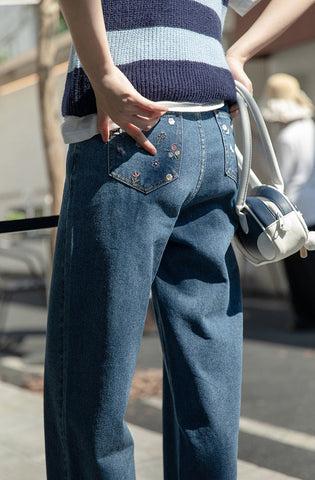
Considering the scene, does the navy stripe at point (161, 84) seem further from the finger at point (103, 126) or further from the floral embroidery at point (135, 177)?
the floral embroidery at point (135, 177)

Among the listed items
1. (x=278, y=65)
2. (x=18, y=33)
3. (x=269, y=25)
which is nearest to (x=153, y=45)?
(x=269, y=25)

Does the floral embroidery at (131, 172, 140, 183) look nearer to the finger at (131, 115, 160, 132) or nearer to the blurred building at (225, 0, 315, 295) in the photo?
the finger at (131, 115, 160, 132)

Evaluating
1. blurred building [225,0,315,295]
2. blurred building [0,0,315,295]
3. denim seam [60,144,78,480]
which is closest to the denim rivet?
denim seam [60,144,78,480]

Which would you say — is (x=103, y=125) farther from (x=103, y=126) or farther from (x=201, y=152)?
(x=201, y=152)

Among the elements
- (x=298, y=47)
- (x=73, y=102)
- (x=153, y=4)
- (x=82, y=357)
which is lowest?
(x=82, y=357)

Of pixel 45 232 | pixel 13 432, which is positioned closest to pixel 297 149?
pixel 45 232

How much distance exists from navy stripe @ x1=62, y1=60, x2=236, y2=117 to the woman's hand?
1.7 inches

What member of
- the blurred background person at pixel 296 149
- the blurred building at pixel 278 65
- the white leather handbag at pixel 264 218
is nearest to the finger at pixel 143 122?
the white leather handbag at pixel 264 218

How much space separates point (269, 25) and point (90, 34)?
55cm

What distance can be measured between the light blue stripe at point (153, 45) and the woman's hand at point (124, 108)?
2.8 inches

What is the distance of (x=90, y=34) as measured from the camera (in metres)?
1.21

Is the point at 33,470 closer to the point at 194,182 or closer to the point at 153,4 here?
the point at 194,182

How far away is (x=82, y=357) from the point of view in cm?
132

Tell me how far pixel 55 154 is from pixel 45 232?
1.40m
